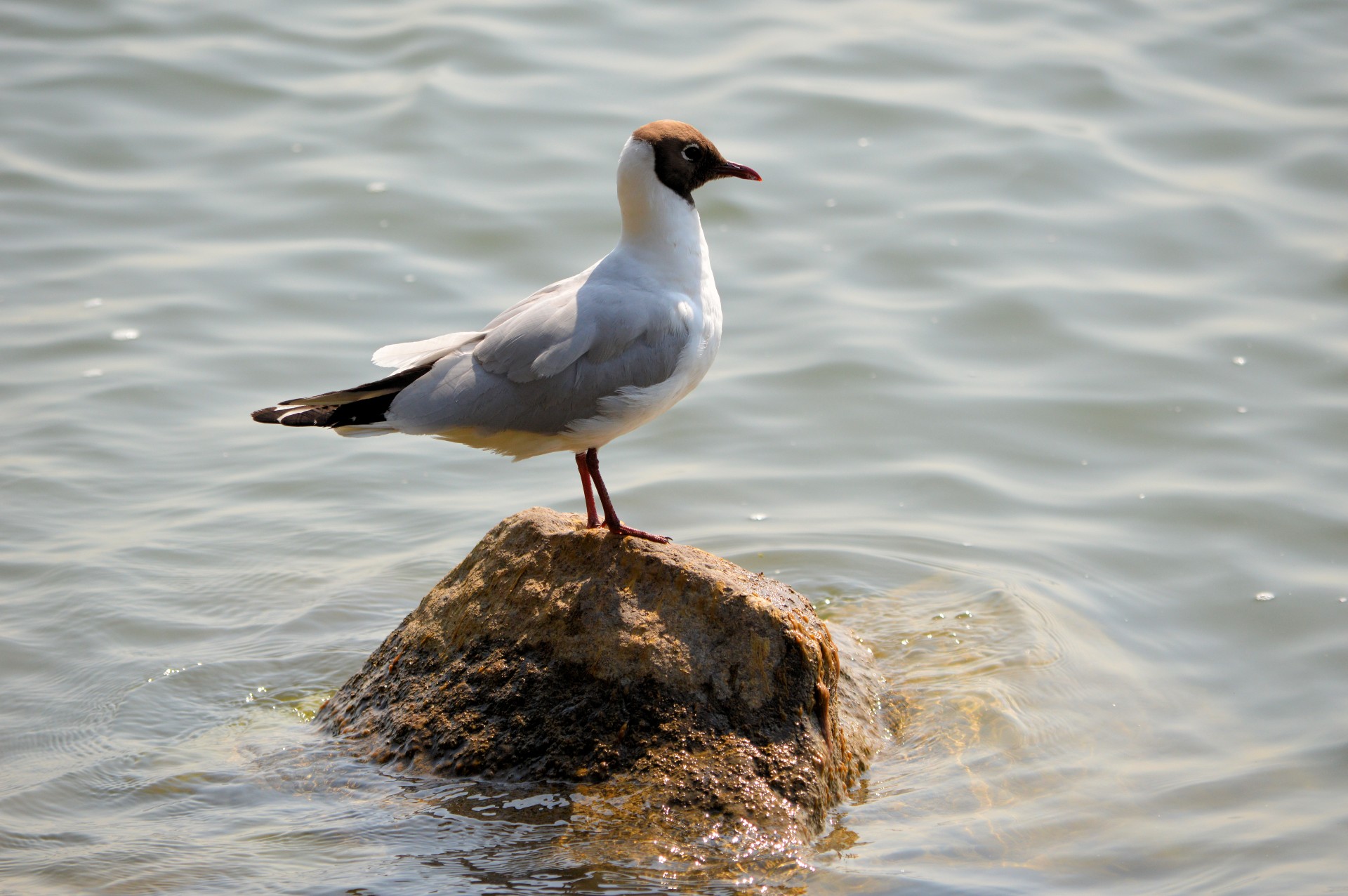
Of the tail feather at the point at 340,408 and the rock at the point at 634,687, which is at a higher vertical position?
the tail feather at the point at 340,408

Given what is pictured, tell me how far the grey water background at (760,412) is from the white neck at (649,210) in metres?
1.94

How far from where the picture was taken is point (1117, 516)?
7.34 m

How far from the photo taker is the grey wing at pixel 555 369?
466 centimetres

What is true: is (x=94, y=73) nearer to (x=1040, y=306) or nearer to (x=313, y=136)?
(x=313, y=136)

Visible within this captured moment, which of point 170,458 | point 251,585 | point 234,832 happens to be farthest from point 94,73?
point 234,832

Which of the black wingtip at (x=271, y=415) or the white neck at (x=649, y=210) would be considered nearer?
the black wingtip at (x=271, y=415)

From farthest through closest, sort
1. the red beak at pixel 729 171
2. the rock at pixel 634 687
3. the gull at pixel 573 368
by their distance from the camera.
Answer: the red beak at pixel 729 171 < the gull at pixel 573 368 < the rock at pixel 634 687

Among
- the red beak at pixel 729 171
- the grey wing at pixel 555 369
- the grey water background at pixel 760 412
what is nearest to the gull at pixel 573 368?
the grey wing at pixel 555 369

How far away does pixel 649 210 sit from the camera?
496 cm

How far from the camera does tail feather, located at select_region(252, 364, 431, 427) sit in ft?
14.8

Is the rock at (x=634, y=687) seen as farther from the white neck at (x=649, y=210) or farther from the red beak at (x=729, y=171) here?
the red beak at (x=729, y=171)

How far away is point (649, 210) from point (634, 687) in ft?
5.50

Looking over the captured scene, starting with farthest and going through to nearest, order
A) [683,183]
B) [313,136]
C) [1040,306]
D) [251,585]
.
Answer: [313,136] → [1040,306] → [251,585] → [683,183]

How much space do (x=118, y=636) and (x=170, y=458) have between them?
5.79 feet
